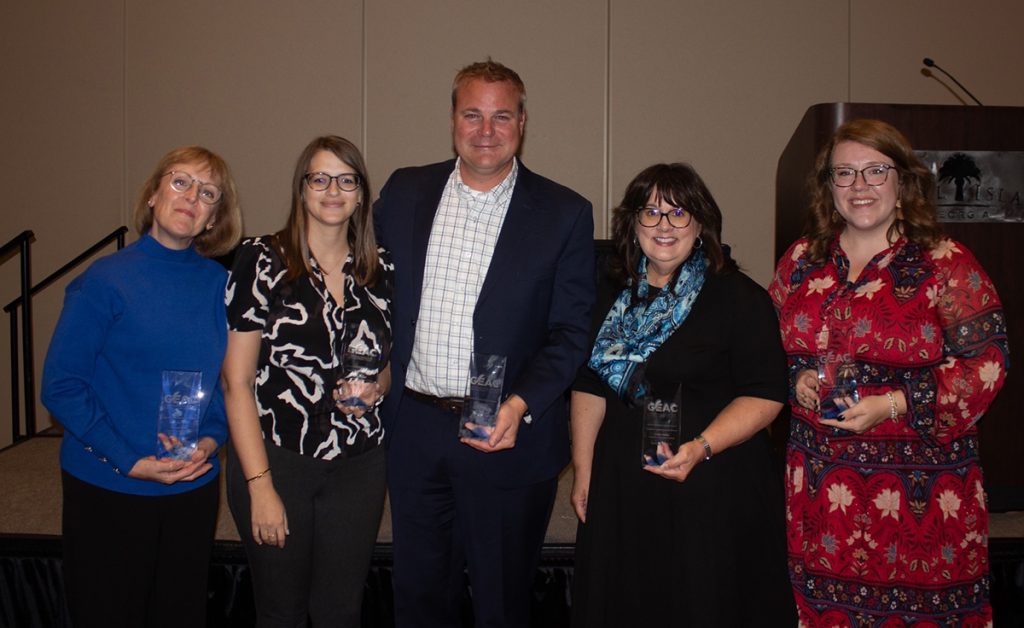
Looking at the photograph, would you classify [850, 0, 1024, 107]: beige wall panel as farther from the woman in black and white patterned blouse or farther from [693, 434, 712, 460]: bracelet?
the woman in black and white patterned blouse

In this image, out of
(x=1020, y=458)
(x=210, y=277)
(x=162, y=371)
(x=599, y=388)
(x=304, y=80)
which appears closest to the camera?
(x=162, y=371)

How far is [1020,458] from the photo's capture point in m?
2.81

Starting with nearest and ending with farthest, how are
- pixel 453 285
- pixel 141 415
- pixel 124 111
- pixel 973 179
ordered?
1. pixel 141 415
2. pixel 453 285
3. pixel 973 179
4. pixel 124 111

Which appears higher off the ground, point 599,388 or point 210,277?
point 210,277

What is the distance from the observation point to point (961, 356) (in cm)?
195

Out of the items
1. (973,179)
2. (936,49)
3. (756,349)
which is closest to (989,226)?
(973,179)

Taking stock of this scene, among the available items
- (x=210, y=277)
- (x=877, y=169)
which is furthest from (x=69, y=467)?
(x=877, y=169)

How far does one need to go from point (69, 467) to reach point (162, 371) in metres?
0.35

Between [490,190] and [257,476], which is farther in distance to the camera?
[490,190]

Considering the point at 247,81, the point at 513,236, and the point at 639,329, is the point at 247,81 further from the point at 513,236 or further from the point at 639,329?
the point at 639,329

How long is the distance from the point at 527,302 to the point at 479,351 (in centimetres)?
20

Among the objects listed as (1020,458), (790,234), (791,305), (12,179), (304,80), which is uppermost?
(304,80)

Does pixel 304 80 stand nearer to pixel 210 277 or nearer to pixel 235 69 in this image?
pixel 235 69

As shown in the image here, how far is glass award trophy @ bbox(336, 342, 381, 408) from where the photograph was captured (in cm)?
192
